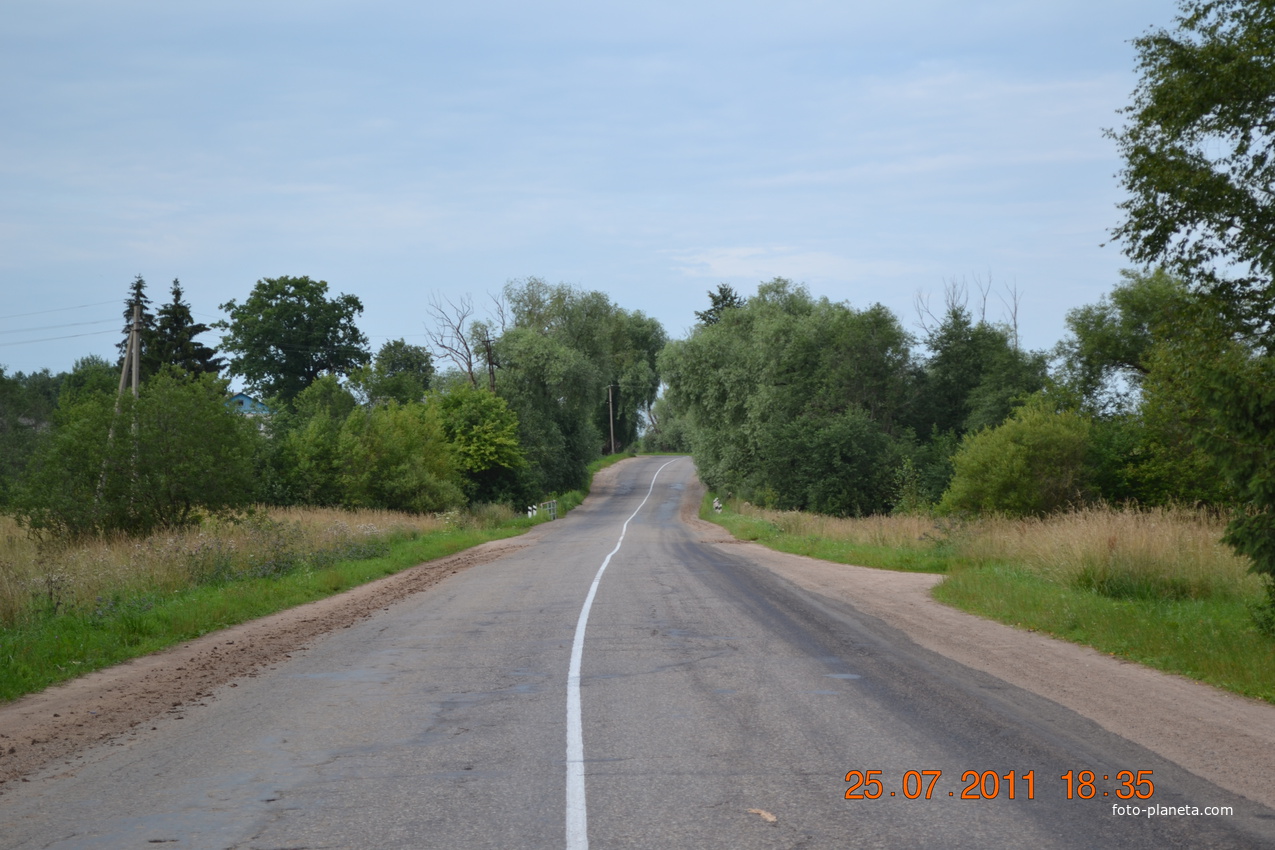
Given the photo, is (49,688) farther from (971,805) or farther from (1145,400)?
(1145,400)

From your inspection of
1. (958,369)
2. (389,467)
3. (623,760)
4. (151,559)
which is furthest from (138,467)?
(958,369)

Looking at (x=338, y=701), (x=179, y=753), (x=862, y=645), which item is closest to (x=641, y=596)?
(x=862, y=645)

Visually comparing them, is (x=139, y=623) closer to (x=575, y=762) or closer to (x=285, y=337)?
(x=575, y=762)

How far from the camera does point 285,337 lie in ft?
252

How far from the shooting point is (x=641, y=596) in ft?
54.6

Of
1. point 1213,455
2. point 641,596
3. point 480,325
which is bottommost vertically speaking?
point 641,596

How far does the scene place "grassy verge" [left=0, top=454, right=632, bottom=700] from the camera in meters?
11.2

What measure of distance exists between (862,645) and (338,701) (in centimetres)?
607

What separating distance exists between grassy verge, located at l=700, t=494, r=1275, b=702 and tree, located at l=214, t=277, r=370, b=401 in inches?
2511

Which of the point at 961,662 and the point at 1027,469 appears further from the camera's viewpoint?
the point at 1027,469

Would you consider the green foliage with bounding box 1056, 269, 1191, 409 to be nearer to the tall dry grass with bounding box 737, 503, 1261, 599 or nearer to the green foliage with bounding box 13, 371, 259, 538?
the tall dry grass with bounding box 737, 503, 1261, 599

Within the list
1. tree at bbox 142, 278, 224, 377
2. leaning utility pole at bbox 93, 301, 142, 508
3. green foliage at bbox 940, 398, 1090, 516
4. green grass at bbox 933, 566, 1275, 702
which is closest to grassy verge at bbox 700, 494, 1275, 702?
green grass at bbox 933, 566, 1275, 702

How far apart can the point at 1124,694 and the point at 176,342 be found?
6929 centimetres

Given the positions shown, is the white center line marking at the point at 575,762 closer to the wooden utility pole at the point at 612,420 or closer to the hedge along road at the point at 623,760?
the hedge along road at the point at 623,760
